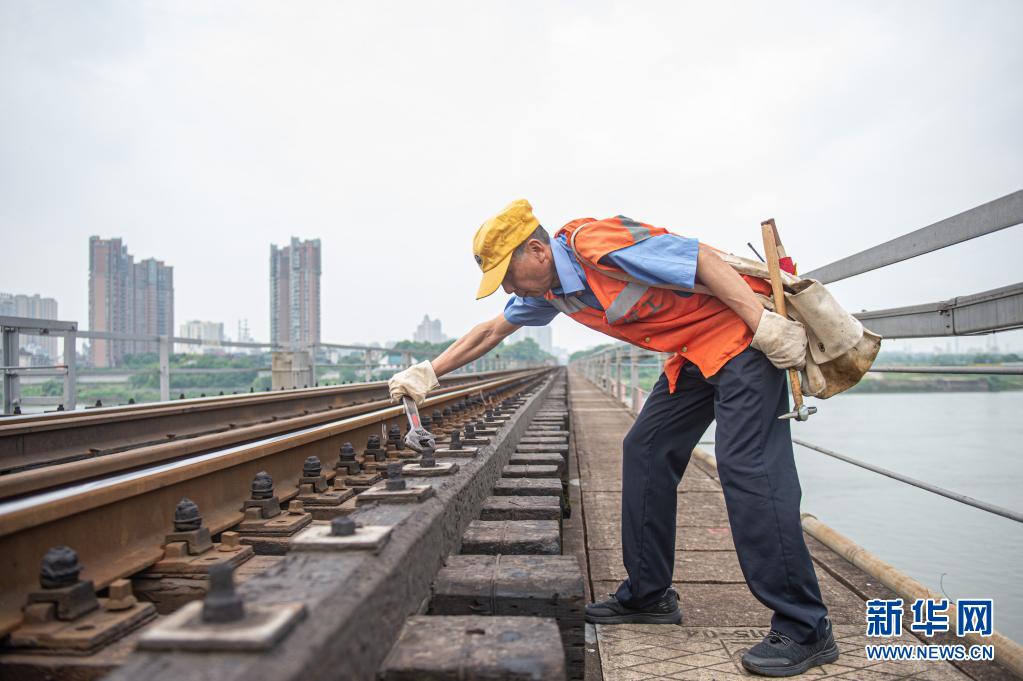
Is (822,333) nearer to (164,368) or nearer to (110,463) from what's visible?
(110,463)

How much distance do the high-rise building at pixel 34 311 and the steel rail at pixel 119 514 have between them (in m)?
5.70

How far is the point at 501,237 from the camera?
2.50 meters

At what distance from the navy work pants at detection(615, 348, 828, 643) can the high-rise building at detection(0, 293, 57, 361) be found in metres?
6.90

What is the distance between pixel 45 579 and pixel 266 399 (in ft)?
16.0

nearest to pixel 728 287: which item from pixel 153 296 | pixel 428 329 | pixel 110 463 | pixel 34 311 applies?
pixel 110 463

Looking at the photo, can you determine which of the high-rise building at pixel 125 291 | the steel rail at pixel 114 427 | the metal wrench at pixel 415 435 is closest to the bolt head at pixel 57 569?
the steel rail at pixel 114 427

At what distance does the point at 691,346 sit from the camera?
2488 millimetres

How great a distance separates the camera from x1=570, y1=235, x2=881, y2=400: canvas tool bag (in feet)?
7.82

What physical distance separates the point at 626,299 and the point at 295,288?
43103 millimetres

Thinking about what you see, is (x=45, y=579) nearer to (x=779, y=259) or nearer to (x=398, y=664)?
(x=398, y=664)

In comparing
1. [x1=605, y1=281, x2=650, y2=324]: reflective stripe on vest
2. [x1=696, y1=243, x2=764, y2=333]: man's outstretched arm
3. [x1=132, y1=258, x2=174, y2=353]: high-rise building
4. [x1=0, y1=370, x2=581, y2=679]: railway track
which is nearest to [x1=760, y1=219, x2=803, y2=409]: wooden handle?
[x1=696, y1=243, x2=764, y2=333]: man's outstretched arm

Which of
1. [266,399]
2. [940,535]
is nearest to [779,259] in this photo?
[940,535]

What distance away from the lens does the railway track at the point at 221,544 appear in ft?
3.82

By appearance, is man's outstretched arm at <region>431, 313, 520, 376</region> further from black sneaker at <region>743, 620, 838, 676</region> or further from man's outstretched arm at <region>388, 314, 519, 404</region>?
black sneaker at <region>743, 620, 838, 676</region>
